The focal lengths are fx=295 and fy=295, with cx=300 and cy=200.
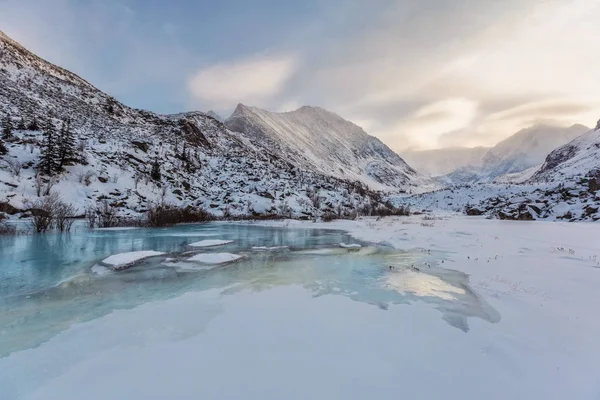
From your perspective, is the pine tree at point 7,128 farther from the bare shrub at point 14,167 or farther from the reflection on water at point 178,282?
the reflection on water at point 178,282

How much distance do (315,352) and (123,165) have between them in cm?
3986

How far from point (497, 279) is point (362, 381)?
22.2 feet

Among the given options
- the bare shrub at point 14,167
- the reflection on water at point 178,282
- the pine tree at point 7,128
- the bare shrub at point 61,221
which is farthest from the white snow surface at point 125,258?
the pine tree at point 7,128

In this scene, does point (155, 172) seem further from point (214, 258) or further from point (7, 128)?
point (214, 258)

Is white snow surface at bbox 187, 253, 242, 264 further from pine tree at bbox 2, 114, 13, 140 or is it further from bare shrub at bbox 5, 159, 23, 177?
pine tree at bbox 2, 114, 13, 140

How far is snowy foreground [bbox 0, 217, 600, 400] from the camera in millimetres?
3469

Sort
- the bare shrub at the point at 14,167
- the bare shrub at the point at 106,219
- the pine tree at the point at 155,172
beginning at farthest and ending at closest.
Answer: the pine tree at the point at 155,172 < the bare shrub at the point at 14,167 < the bare shrub at the point at 106,219

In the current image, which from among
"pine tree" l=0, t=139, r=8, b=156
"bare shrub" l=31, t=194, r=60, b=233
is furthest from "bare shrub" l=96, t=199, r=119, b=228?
"pine tree" l=0, t=139, r=8, b=156

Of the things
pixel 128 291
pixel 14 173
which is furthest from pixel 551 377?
pixel 14 173

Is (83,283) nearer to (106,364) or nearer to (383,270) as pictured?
(106,364)

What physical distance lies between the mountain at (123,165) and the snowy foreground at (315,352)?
26.3 m

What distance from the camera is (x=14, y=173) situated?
2598cm

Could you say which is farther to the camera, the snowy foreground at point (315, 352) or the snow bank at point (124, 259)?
the snow bank at point (124, 259)

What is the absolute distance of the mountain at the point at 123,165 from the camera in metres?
28.8
